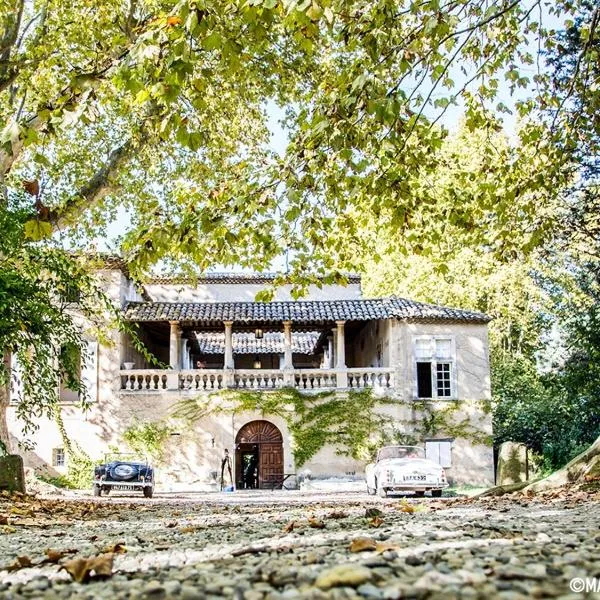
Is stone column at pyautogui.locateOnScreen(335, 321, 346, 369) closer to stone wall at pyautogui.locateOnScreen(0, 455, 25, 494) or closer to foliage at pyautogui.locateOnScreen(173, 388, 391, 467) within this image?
foliage at pyautogui.locateOnScreen(173, 388, 391, 467)

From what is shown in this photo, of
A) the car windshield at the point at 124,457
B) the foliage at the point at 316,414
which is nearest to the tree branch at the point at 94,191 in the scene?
the car windshield at the point at 124,457

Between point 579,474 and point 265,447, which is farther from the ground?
point 579,474

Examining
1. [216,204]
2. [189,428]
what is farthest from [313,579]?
[189,428]

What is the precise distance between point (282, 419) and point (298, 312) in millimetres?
4253

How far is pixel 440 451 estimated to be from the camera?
28422 mm

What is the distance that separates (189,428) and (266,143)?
11.7 metres

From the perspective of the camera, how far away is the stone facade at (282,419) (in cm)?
2820

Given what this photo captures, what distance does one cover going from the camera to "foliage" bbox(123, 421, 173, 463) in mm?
28250

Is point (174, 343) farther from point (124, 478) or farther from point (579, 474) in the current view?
point (579, 474)

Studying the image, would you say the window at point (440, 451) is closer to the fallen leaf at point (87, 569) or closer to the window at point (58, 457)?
the window at point (58, 457)

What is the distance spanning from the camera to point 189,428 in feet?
93.4

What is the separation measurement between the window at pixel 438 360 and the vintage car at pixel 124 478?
468 inches
